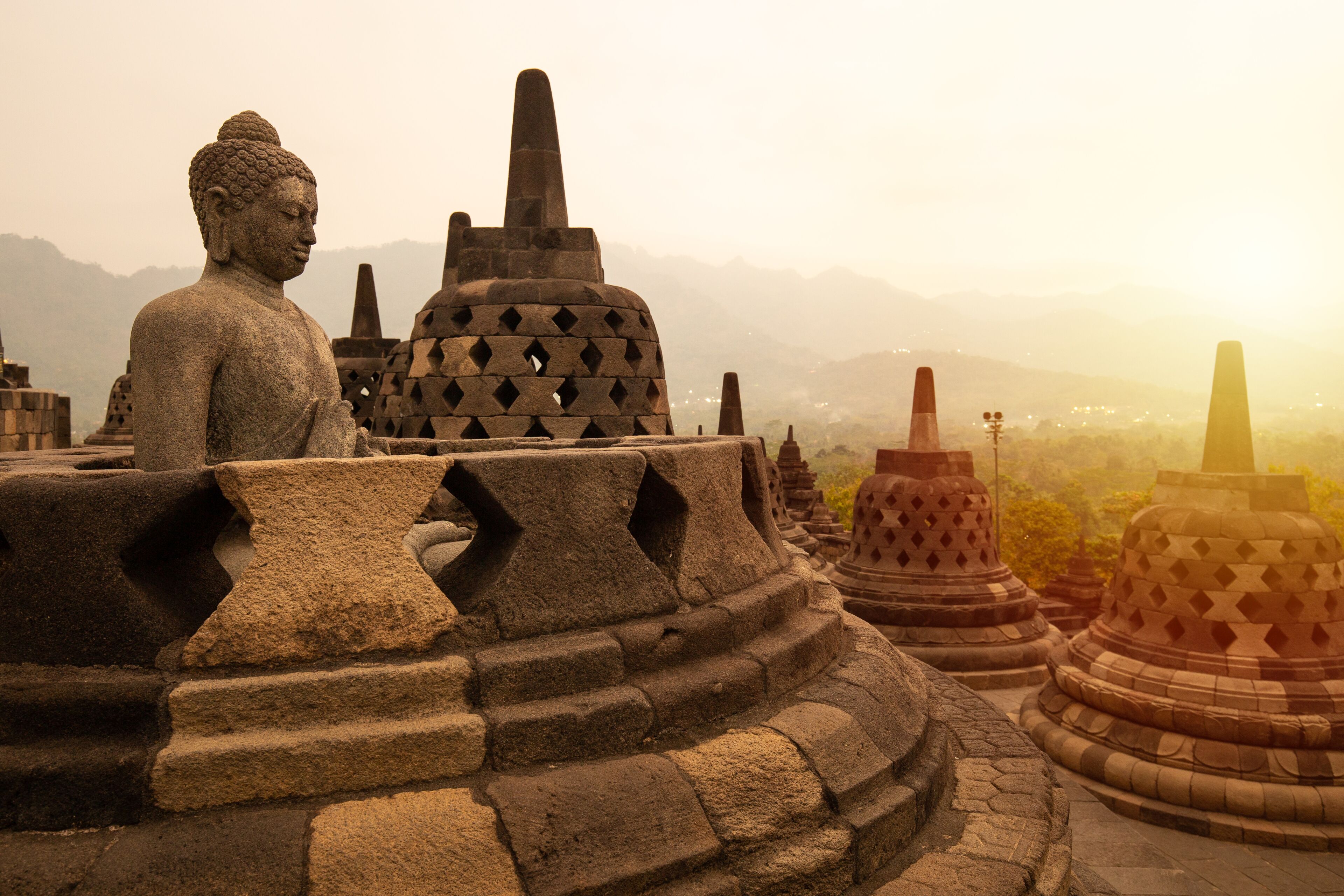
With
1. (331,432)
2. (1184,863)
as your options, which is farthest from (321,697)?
(1184,863)

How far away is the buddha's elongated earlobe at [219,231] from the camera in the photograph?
2.49m

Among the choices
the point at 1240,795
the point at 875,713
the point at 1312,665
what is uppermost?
the point at 875,713

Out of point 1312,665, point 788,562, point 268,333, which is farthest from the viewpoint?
point 1312,665

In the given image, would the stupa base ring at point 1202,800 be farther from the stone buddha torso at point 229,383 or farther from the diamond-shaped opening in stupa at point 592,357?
the stone buddha torso at point 229,383

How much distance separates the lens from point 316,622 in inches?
75.3

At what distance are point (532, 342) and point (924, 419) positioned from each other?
466 centimetres

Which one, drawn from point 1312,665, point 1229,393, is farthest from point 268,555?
point 1229,393

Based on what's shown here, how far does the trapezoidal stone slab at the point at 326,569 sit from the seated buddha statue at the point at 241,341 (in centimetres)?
44

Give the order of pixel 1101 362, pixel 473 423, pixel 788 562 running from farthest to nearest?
pixel 1101 362
pixel 473 423
pixel 788 562

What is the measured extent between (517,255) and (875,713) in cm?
463

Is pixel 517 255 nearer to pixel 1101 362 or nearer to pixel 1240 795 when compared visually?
pixel 1240 795

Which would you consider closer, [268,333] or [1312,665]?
[268,333]

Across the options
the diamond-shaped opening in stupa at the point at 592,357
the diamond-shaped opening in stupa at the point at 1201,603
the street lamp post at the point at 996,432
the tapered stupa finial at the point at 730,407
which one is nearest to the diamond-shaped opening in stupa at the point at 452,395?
the diamond-shaped opening in stupa at the point at 592,357

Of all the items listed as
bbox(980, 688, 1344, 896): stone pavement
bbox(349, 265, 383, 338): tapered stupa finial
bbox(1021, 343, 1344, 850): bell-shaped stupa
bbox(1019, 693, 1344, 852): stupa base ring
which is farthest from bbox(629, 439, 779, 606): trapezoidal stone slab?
bbox(349, 265, 383, 338): tapered stupa finial
